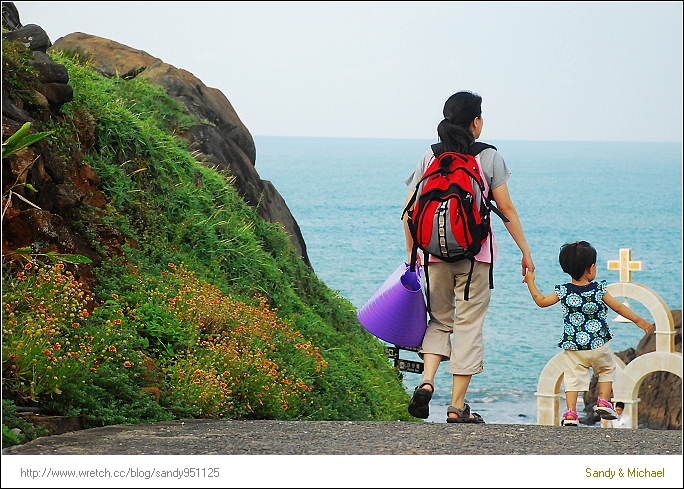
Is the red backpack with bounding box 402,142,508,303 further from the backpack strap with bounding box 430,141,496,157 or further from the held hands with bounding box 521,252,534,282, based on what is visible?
the held hands with bounding box 521,252,534,282

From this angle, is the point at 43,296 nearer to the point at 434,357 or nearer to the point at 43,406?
the point at 43,406

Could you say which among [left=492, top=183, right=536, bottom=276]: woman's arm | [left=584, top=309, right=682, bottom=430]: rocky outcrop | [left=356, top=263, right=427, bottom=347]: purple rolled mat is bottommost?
[left=584, top=309, right=682, bottom=430]: rocky outcrop

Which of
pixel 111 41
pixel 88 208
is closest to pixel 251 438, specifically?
pixel 88 208

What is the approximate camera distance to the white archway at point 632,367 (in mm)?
18859

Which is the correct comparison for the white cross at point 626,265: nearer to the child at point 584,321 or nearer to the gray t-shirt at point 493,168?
the child at point 584,321

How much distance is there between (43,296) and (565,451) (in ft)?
11.4

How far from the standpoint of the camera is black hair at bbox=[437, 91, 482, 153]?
6102 millimetres

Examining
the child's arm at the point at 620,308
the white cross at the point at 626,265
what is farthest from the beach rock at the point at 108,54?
the white cross at the point at 626,265

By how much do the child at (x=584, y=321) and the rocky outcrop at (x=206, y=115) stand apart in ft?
23.8

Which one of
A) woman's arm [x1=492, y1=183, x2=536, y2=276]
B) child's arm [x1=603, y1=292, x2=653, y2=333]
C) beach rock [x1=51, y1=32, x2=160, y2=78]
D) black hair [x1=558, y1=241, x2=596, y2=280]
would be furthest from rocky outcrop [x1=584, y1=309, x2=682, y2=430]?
woman's arm [x1=492, y1=183, x2=536, y2=276]

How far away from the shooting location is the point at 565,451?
191 inches

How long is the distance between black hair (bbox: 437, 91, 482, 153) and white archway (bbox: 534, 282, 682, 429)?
525 inches

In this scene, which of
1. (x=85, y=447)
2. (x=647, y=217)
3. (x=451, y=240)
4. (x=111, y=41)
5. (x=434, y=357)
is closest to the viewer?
(x=85, y=447)

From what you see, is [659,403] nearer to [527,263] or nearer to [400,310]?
[400,310]
